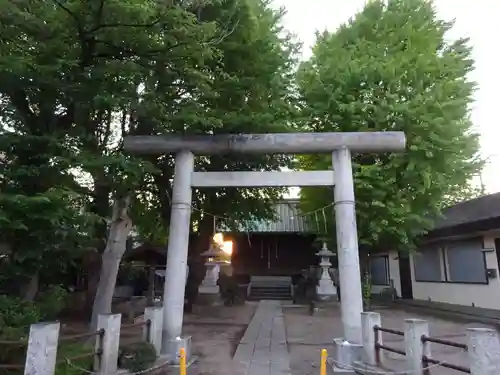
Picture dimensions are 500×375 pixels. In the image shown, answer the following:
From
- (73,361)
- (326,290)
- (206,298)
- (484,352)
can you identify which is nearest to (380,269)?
(326,290)

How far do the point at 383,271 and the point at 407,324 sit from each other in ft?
60.7

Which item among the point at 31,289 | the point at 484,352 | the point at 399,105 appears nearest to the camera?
the point at 484,352

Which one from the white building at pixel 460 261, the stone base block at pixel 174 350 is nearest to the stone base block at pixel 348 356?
the stone base block at pixel 174 350

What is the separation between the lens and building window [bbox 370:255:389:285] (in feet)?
76.4

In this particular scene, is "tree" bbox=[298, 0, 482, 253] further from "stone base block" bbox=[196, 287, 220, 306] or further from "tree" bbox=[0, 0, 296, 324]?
"stone base block" bbox=[196, 287, 220, 306]

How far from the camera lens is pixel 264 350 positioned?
359 inches

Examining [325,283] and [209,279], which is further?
[209,279]

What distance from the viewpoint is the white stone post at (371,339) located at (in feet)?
24.2

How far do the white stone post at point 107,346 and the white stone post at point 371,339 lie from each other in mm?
4690

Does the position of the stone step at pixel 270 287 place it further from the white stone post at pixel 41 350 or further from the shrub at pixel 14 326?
the white stone post at pixel 41 350

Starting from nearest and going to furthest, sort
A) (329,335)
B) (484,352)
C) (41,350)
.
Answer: (484,352) < (41,350) < (329,335)

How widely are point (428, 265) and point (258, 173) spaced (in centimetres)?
1369

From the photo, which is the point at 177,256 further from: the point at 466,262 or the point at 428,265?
the point at 428,265

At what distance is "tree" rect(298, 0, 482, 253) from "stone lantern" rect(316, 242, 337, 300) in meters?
4.09
